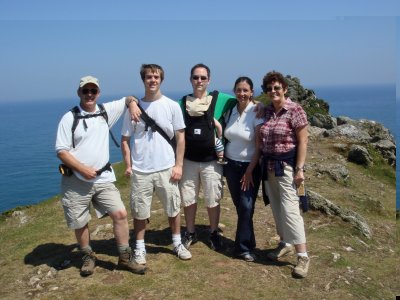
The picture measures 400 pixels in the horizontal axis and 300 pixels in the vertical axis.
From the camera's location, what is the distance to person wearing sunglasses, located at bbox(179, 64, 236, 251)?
7.61m

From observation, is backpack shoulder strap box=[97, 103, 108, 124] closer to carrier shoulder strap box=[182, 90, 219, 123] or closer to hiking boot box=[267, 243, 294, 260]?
carrier shoulder strap box=[182, 90, 219, 123]

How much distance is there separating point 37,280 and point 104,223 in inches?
125

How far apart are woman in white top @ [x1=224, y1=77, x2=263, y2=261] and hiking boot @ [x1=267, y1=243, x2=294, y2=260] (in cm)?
44

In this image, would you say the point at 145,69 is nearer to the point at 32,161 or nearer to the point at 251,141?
the point at 251,141

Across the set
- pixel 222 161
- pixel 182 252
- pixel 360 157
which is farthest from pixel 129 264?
pixel 360 157

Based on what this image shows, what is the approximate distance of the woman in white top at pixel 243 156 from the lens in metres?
7.55

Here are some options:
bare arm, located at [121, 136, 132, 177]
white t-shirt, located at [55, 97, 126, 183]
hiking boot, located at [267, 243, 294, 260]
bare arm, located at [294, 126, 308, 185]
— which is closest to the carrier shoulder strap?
bare arm, located at [121, 136, 132, 177]

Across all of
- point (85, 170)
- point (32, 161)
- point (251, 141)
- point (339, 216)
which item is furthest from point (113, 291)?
point (32, 161)

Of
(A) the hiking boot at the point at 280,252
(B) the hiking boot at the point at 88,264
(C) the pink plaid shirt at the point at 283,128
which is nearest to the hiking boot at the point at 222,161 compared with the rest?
(C) the pink plaid shirt at the point at 283,128

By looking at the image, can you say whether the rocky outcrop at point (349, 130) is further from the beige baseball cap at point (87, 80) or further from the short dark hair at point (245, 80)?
the beige baseball cap at point (87, 80)

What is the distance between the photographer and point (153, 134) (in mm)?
7328

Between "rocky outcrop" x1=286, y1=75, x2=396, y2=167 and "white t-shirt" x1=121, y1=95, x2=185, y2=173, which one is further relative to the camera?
"rocky outcrop" x1=286, y1=75, x2=396, y2=167

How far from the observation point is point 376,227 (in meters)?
11.3

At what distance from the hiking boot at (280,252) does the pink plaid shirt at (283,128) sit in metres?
2.00
